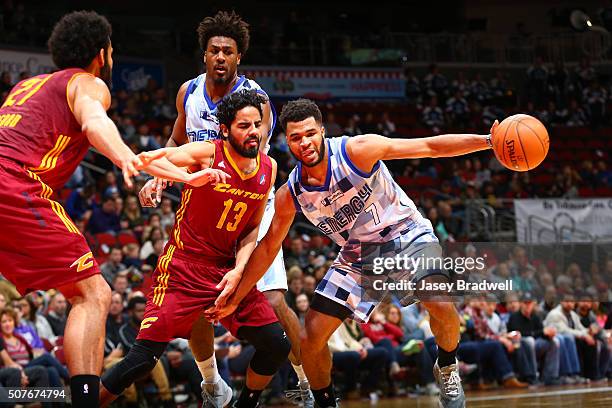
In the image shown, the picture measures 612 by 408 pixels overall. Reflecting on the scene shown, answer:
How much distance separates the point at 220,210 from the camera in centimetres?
562

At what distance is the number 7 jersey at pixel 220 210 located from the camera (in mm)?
5570

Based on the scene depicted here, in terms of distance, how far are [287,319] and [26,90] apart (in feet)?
8.17

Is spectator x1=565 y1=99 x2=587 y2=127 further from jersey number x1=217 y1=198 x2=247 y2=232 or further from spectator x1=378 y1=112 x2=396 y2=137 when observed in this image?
jersey number x1=217 y1=198 x2=247 y2=232

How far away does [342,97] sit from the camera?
2200 cm

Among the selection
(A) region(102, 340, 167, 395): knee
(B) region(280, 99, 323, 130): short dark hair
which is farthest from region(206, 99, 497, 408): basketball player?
(A) region(102, 340, 167, 395): knee

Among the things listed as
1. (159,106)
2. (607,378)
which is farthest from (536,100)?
(607,378)

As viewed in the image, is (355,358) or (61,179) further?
(355,358)

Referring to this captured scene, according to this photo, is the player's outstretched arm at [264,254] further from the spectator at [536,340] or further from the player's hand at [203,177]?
the spectator at [536,340]

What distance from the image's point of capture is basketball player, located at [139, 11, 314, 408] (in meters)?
6.29

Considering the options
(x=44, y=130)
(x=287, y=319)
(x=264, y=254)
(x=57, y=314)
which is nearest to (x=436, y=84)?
(x=57, y=314)

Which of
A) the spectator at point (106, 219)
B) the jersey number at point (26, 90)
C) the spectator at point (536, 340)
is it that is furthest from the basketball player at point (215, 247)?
the spectator at point (536, 340)

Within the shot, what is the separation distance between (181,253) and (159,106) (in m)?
12.4

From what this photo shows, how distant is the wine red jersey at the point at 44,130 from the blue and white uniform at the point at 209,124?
1.65 meters

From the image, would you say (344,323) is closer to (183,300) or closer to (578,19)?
(183,300)
